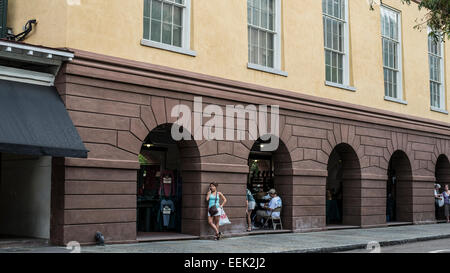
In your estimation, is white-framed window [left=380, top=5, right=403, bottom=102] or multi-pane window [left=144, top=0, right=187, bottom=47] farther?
white-framed window [left=380, top=5, right=403, bottom=102]

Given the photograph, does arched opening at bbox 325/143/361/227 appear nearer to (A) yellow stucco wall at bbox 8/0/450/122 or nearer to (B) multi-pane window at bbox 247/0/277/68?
(A) yellow stucco wall at bbox 8/0/450/122

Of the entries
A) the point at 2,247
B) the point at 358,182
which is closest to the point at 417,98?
the point at 358,182

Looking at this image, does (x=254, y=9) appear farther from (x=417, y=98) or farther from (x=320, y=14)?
(x=417, y=98)

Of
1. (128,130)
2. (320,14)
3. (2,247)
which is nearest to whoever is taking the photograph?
(2,247)

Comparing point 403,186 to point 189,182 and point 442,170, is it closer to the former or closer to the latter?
point 442,170

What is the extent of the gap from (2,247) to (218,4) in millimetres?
8412

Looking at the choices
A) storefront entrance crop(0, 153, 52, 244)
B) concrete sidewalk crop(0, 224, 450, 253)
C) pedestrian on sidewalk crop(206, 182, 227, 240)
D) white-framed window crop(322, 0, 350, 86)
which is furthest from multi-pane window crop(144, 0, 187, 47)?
white-framed window crop(322, 0, 350, 86)

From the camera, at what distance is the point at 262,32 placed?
17891mm

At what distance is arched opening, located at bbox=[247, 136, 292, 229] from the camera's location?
1814cm

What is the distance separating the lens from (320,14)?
19531 millimetres

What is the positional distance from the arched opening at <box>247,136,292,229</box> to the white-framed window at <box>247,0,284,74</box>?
8.09ft

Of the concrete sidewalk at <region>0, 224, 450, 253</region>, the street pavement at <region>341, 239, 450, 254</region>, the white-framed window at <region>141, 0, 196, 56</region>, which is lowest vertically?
the street pavement at <region>341, 239, 450, 254</region>

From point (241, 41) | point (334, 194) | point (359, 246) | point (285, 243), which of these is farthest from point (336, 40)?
point (285, 243)

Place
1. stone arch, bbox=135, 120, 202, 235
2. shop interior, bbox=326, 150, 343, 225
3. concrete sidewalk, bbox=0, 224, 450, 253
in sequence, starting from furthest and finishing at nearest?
shop interior, bbox=326, 150, 343, 225 < stone arch, bbox=135, 120, 202, 235 < concrete sidewalk, bbox=0, 224, 450, 253
